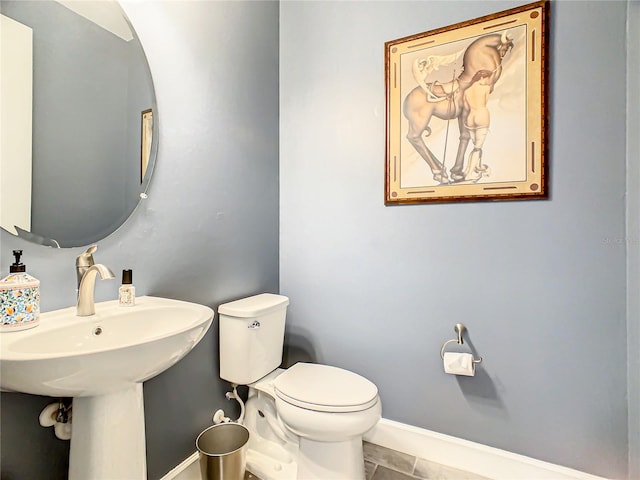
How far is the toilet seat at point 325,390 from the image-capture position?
1223mm

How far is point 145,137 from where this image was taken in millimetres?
1244

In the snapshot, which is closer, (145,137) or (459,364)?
(145,137)

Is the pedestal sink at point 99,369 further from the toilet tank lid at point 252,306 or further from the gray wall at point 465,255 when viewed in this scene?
the gray wall at point 465,255

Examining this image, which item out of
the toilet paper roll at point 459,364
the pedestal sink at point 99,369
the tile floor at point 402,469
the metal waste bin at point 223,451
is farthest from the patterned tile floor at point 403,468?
the pedestal sink at point 99,369

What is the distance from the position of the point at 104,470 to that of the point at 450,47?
1.99 metres

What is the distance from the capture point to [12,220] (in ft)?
2.97

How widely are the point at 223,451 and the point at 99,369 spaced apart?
94cm

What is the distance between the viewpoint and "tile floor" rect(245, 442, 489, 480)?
1.46 metres

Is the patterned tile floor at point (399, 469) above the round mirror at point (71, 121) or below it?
below

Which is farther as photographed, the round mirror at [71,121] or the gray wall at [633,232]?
the gray wall at [633,232]

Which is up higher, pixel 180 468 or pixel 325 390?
pixel 325 390

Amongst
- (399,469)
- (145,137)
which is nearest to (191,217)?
(145,137)

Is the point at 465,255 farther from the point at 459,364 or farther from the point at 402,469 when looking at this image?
the point at 402,469

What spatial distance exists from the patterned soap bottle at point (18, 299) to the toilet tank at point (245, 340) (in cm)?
71
